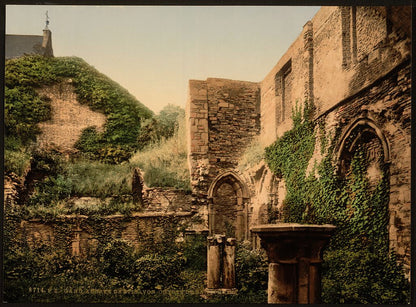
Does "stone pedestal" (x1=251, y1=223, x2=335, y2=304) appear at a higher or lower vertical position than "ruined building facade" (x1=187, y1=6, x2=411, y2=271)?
lower

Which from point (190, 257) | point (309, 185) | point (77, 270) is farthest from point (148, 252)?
point (309, 185)

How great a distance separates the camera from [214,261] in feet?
22.3

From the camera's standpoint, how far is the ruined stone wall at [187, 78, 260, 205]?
7.49 m

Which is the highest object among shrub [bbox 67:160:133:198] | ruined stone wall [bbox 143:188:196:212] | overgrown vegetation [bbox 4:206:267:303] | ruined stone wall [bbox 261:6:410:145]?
ruined stone wall [bbox 261:6:410:145]

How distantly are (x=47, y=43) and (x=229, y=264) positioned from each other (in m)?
4.40

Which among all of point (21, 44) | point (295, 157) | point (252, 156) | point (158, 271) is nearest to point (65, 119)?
point (21, 44)

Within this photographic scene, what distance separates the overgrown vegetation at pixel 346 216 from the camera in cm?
571

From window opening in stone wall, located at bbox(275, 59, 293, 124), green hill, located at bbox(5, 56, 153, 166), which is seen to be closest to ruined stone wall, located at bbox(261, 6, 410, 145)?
window opening in stone wall, located at bbox(275, 59, 293, 124)

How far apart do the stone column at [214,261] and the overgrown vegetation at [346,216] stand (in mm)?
1126

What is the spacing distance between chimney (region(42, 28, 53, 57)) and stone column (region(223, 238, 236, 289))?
4.07 m

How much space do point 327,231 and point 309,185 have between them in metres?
2.01

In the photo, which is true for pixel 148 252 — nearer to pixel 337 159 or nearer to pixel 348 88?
pixel 337 159

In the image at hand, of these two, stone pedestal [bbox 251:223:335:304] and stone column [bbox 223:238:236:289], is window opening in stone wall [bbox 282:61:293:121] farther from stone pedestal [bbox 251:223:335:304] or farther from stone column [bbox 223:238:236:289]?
stone pedestal [bbox 251:223:335:304]

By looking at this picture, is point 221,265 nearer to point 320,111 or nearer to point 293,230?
point 293,230
